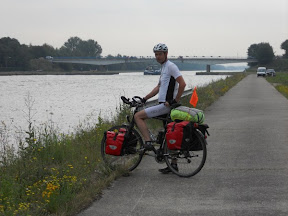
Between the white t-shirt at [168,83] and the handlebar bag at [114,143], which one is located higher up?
the white t-shirt at [168,83]

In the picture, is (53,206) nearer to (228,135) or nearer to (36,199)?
(36,199)

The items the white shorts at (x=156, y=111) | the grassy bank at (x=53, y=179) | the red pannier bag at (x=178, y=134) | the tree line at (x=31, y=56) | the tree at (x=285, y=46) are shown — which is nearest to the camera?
the grassy bank at (x=53, y=179)

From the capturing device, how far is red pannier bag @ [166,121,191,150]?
712 cm

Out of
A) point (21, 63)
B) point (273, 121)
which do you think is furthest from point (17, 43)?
point (273, 121)

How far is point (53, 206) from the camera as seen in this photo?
5.64 m

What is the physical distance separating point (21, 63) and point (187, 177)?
5526 inches

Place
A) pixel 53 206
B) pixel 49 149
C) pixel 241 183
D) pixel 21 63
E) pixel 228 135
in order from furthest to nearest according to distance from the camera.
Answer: pixel 21 63 → pixel 228 135 → pixel 49 149 → pixel 241 183 → pixel 53 206

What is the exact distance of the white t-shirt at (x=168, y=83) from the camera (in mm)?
7309

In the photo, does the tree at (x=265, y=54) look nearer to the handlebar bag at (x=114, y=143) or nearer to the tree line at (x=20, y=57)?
the tree line at (x=20, y=57)

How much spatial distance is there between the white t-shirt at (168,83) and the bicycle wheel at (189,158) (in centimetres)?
65

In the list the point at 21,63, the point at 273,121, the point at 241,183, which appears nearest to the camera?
the point at 241,183

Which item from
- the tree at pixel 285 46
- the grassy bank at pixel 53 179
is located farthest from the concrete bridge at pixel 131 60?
the grassy bank at pixel 53 179

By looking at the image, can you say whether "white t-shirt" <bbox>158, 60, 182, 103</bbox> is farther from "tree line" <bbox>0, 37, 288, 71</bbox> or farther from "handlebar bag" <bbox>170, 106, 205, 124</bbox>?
"tree line" <bbox>0, 37, 288, 71</bbox>

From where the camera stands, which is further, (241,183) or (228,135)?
(228,135)
